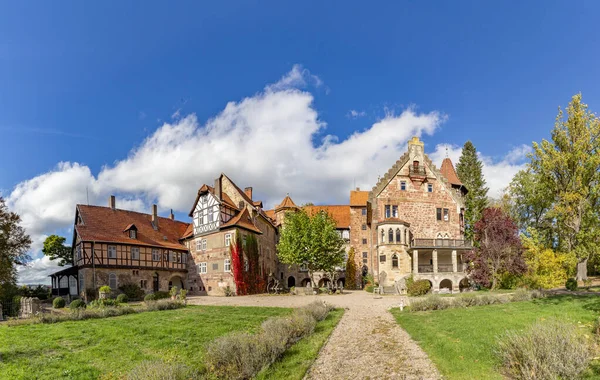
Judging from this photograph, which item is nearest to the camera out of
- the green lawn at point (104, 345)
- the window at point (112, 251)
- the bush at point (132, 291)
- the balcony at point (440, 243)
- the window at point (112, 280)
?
the green lawn at point (104, 345)

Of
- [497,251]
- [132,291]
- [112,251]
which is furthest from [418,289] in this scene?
[112,251]

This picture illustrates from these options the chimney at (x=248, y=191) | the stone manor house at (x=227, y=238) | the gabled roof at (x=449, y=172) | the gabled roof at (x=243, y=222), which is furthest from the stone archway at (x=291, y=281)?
the gabled roof at (x=449, y=172)

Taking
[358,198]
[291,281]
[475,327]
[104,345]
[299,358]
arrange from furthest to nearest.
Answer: [358,198], [291,281], [475,327], [104,345], [299,358]

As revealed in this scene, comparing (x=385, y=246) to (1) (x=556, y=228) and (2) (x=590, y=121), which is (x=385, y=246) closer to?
(1) (x=556, y=228)

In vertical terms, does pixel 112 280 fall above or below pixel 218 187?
below

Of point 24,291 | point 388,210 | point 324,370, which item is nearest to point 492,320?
point 324,370

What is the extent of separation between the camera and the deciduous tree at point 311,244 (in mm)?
39562

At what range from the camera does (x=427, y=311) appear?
70.5ft

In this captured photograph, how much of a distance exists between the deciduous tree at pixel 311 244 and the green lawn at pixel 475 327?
674 inches

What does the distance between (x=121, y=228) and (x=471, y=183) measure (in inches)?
1917

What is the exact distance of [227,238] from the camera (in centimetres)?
4134

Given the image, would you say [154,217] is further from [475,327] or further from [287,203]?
[475,327]

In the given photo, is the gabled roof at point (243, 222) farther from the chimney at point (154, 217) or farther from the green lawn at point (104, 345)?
the green lawn at point (104, 345)

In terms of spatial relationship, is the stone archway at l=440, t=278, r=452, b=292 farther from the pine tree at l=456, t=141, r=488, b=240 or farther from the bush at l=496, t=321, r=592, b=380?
the bush at l=496, t=321, r=592, b=380
